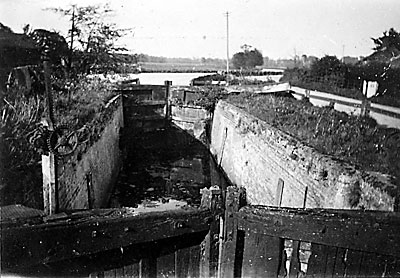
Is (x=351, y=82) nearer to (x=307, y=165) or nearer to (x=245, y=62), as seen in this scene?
(x=307, y=165)

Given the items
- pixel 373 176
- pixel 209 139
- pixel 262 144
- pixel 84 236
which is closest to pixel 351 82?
pixel 209 139

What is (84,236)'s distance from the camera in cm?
221

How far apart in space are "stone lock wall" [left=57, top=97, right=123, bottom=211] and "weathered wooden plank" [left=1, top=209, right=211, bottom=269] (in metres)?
1.50

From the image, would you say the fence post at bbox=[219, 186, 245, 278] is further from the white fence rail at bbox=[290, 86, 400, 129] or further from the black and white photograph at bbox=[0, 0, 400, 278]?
the white fence rail at bbox=[290, 86, 400, 129]

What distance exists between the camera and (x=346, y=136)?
25.9ft

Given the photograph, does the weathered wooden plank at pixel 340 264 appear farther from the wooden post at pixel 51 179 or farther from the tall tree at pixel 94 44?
the tall tree at pixel 94 44

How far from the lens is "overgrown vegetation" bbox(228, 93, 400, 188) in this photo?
618 centimetres

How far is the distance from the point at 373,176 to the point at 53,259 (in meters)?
4.47

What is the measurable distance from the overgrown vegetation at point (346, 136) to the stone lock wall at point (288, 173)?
0.29m

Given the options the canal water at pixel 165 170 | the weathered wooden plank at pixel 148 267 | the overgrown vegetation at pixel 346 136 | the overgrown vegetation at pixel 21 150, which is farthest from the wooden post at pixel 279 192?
the weathered wooden plank at pixel 148 267

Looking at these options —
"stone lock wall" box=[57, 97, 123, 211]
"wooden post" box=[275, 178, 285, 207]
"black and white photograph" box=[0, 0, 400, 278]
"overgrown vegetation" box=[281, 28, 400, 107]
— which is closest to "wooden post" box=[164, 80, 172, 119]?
"black and white photograph" box=[0, 0, 400, 278]

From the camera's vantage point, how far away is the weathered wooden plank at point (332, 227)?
2207 mm

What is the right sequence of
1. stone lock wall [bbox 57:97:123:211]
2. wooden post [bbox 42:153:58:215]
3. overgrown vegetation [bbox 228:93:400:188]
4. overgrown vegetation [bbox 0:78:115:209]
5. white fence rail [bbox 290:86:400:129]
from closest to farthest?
wooden post [bbox 42:153:58:215] → overgrown vegetation [bbox 0:78:115:209] → stone lock wall [bbox 57:97:123:211] → overgrown vegetation [bbox 228:93:400:188] → white fence rail [bbox 290:86:400:129]

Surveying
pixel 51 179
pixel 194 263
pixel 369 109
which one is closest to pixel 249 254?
pixel 194 263
